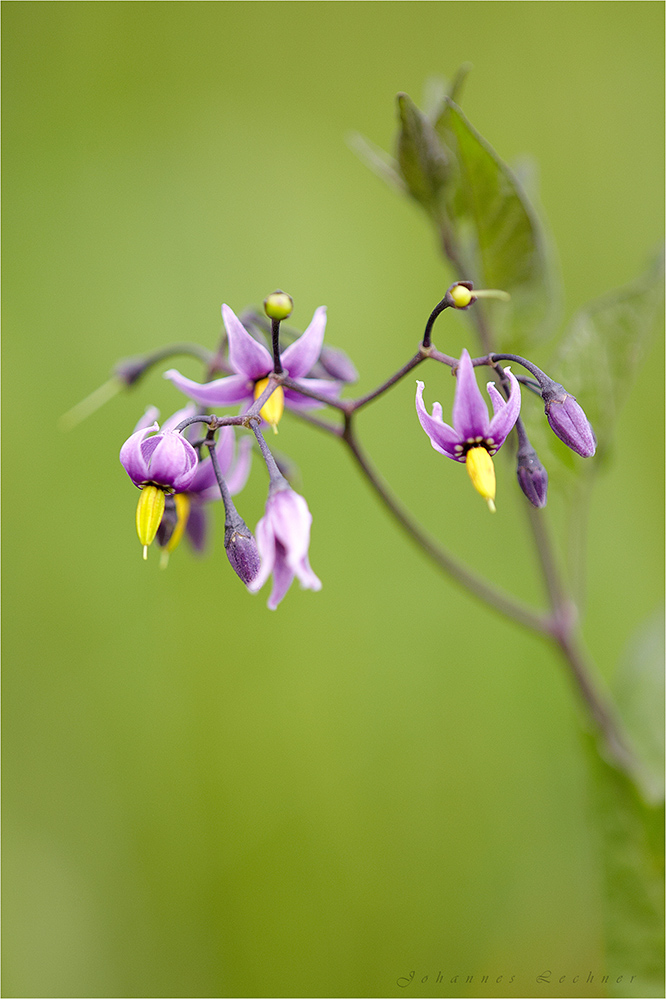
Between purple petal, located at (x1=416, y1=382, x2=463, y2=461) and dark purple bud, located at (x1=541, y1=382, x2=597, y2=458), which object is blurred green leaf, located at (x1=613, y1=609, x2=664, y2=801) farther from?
purple petal, located at (x1=416, y1=382, x2=463, y2=461)

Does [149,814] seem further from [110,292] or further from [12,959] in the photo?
[110,292]

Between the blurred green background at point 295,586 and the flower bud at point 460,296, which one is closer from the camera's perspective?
the flower bud at point 460,296

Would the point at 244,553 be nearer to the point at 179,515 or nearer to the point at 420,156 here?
the point at 179,515

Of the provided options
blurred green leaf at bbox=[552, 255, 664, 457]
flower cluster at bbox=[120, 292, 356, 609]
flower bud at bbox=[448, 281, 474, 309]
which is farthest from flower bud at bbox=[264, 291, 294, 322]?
blurred green leaf at bbox=[552, 255, 664, 457]

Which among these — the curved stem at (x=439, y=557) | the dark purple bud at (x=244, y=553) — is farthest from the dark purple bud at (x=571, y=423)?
the dark purple bud at (x=244, y=553)

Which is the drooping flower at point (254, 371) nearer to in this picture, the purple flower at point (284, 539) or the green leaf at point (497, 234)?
the purple flower at point (284, 539)

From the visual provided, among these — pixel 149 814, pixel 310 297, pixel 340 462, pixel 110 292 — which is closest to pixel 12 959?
pixel 149 814
